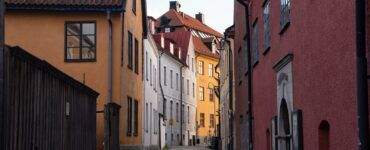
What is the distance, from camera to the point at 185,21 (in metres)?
88.1

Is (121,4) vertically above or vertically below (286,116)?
above

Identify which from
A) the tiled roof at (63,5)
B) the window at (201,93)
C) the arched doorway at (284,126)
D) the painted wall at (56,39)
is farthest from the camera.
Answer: the window at (201,93)

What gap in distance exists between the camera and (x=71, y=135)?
1692 cm

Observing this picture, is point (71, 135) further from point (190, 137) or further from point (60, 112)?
point (190, 137)

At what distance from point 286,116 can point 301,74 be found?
2.90m

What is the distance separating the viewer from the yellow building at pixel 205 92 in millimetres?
77812

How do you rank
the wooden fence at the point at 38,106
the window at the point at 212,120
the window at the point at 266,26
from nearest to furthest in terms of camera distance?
the wooden fence at the point at 38,106 → the window at the point at 266,26 → the window at the point at 212,120

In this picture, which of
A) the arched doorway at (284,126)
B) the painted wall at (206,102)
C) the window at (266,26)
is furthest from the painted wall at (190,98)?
the arched doorway at (284,126)

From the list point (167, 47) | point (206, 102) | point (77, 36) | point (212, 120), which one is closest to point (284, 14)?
point (77, 36)

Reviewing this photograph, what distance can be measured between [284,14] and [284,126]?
8.56ft

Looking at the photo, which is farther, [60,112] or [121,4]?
[121,4]

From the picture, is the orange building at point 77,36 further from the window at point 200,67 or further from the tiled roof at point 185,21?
the tiled roof at point 185,21

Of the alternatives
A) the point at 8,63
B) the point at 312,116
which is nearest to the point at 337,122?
the point at 312,116

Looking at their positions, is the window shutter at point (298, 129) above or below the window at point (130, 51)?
below
